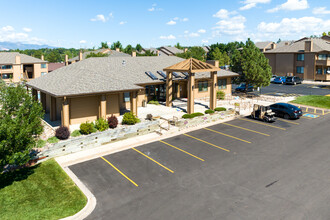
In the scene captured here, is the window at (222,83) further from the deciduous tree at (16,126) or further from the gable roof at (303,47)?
the gable roof at (303,47)

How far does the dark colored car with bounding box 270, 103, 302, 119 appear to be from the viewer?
31.1 metres

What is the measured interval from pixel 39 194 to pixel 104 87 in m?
13.6

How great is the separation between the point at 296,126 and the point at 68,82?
24137 mm

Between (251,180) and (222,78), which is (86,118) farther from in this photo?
(222,78)

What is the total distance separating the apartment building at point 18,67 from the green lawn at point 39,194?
6311 cm

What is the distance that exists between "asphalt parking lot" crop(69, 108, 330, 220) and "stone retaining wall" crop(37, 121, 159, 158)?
2624mm

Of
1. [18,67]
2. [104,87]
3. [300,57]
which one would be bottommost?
[104,87]

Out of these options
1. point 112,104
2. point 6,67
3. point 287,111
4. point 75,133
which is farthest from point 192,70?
point 6,67

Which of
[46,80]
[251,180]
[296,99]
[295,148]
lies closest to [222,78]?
[296,99]

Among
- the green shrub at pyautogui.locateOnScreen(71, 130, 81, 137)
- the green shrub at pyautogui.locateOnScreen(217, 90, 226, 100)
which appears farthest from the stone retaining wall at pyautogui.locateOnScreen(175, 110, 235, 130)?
the green shrub at pyautogui.locateOnScreen(217, 90, 226, 100)

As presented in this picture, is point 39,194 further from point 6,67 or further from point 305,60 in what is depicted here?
point 6,67

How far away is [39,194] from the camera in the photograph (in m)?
15.8

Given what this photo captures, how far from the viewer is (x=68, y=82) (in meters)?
28.0

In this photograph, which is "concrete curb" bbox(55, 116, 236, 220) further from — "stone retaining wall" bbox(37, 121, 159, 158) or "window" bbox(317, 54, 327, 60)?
"window" bbox(317, 54, 327, 60)
